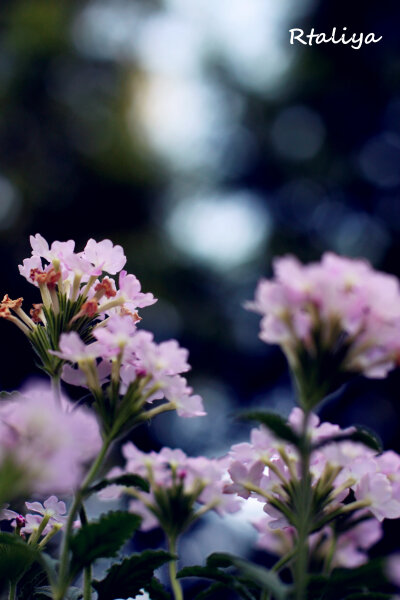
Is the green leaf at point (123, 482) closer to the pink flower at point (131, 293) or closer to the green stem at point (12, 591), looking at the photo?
the green stem at point (12, 591)

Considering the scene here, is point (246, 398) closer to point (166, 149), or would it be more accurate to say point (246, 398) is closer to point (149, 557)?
point (166, 149)

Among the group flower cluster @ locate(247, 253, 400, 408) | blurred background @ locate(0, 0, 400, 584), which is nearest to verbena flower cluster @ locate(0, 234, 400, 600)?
flower cluster @ locate(247, 253, 400, 408)

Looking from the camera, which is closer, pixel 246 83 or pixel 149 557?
pixel 149 557

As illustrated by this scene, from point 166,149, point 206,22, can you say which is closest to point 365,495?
point 166,149

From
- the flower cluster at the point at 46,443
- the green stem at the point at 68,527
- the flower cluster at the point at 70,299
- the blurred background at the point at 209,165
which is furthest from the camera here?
the blurred background at the point at 209,165

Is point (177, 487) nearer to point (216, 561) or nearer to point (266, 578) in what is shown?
point (216, 561)

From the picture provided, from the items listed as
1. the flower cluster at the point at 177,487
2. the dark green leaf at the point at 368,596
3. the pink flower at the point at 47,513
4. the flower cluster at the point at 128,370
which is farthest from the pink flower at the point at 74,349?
the dark green leaf at the point at 368,596
